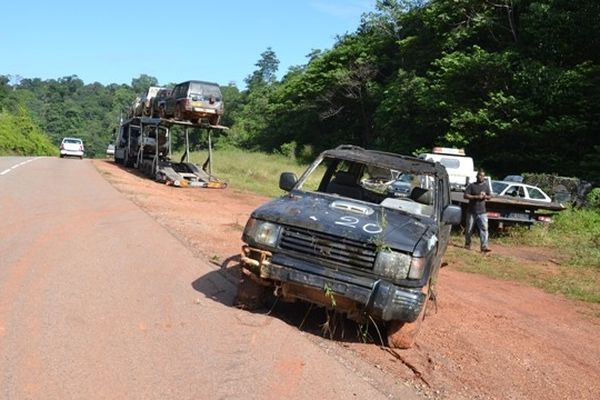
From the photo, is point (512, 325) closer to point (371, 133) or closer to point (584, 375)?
point (584, 375)

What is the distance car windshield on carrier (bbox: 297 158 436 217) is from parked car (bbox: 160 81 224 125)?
15551 mm

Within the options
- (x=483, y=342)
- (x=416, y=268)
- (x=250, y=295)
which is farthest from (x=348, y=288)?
(x=483, y=342)

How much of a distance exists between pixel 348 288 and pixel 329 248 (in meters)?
0.43

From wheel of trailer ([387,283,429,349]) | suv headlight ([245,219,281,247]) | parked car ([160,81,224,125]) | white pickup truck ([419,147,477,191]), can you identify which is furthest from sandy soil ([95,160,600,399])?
parked car ([160,81,224,125])

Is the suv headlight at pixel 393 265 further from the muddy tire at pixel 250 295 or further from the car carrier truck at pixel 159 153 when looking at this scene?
the car carrier truck at pixel 159 153

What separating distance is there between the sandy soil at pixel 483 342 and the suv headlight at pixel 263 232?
89 centimetres

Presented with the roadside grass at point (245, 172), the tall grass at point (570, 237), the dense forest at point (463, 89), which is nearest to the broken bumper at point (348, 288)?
the tall grass at point (570, 237)

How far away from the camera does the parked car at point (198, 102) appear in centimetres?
2305

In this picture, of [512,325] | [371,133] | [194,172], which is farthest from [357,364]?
[371,133]

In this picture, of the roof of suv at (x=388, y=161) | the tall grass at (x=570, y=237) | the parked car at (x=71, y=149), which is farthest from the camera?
the parked car at (x=71, y=149)

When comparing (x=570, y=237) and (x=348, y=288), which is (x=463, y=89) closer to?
(x=570, y=237)

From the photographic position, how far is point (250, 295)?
252 inches

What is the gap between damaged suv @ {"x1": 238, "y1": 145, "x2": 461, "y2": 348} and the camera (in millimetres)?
5598

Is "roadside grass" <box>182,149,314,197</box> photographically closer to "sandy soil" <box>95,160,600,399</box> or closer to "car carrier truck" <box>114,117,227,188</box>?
"car carrier truck" <box>114,117,227,188</box>
